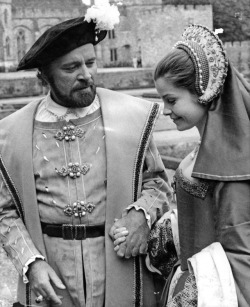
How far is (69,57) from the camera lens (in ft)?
8.11

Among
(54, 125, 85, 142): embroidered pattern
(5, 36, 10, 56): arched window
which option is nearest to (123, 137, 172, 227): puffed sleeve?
(54, 125, 85, 142): embroidered pattern

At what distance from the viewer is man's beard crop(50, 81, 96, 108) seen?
2490mm

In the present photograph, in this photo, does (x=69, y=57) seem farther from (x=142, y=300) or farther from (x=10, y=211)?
(x=142, y=300)

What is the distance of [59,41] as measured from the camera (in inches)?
96.2

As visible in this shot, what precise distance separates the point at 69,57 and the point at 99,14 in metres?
0.22

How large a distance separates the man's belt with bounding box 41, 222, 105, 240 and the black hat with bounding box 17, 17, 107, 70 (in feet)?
2.09

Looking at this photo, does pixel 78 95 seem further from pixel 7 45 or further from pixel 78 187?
pixel 7 45

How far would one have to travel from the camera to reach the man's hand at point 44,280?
243 cm

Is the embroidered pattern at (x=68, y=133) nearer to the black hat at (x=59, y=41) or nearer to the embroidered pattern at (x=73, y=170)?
the embroidered pattern at (x=73, y=170)

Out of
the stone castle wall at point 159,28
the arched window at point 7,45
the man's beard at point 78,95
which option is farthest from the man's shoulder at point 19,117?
the arched window at point 7,45

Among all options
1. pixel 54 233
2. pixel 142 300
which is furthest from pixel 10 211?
pixel 142 300

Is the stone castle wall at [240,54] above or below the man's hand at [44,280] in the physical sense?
below

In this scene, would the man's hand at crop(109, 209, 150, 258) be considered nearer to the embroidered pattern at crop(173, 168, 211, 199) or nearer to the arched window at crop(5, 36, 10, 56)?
the embroidered pattern at crop(173, 168, 211, 199)

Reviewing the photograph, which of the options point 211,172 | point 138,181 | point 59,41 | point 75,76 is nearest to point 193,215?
point 211,172
